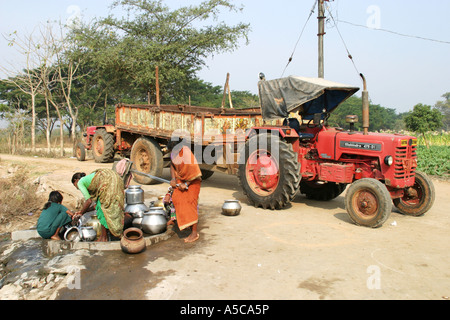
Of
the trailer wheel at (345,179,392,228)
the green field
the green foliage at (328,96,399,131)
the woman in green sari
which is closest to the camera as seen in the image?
the woman in green sari

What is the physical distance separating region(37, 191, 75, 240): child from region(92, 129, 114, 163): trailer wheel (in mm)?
8012

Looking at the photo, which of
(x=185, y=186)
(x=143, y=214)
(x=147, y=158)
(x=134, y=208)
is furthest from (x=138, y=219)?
(x=147, y=158)

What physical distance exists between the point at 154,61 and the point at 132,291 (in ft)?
55.9

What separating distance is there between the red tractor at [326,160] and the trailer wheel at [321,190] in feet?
Answer: 0.07

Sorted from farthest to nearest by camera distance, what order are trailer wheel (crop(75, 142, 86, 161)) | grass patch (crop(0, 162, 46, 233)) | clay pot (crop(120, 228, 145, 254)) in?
trailer wheel (crop(75, 142, 86, 161)) < grass patch (crop(0, 162, 46, 233)) < clay pot (crop(120, 228, 145, 254))

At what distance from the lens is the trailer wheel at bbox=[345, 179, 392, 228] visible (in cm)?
598

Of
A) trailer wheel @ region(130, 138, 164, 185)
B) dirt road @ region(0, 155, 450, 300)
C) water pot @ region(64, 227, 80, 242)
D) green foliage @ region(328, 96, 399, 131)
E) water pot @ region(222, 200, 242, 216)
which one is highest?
green foliage @ region(328, 96, 399, 131)

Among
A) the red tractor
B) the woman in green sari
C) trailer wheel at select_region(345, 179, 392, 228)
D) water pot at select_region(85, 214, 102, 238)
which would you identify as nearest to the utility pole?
the red tractor

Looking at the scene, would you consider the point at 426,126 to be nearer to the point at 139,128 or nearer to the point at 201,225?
the point at 139,128

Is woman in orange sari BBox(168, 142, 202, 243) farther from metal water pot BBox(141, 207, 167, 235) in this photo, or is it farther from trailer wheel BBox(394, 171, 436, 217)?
trailer wheel BBox(394, 171, 436, 217)

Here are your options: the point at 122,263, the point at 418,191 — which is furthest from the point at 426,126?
the point at 122,263

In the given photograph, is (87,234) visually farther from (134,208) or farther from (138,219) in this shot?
(134,208)

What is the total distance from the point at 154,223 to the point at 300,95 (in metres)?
3.77

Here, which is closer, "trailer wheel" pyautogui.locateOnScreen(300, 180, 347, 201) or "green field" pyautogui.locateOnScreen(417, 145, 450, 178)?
"trailer wheel" pyautogui.locateOnScreen(300, 180, 347, 201)
